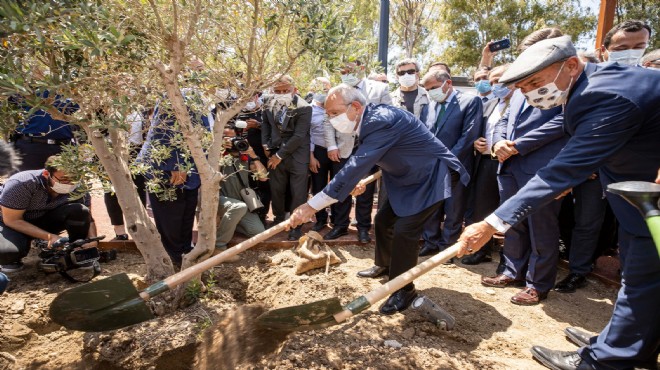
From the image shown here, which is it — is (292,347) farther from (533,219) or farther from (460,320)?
(533,219)

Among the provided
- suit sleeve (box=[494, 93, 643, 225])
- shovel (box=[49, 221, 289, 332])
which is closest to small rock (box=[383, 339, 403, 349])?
suit sleeve (box=[494, 93, 643, 225])

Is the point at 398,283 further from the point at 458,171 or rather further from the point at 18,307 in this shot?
the point at 18,307

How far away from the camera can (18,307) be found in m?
3.30

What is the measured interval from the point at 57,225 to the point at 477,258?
4.48 m

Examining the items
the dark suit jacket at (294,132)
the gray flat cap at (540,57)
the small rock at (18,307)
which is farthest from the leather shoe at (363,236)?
the small rock at (18,307)

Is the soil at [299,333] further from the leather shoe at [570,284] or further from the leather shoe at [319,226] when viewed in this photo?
the leather shoe at [319,226]

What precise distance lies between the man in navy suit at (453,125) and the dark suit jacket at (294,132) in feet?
4.86

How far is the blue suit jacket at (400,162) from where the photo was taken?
303cm

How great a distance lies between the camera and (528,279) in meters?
3.63

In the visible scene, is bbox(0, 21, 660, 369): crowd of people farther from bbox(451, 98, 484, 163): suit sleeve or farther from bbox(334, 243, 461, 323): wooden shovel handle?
bbox(334, 243, 461, 323): wooden shovel handle

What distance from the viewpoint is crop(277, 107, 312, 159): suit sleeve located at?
4969mm

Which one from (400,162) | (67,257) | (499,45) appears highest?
(499,45)

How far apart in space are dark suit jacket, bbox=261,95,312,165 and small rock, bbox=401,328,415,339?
2.73m

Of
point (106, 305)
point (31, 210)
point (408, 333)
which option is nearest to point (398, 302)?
point (408, 333)
